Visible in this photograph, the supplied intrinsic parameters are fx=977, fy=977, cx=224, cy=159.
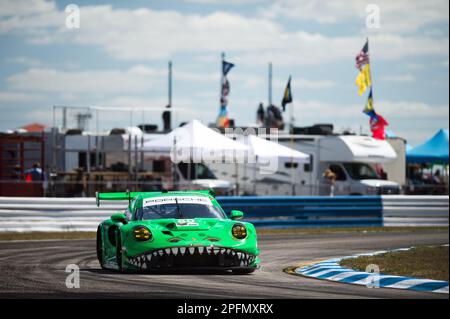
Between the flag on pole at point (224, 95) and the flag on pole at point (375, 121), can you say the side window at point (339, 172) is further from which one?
the flag on pole at point (224, 95)

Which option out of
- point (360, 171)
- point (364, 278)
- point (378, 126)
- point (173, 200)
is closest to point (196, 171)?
point (360, 171)

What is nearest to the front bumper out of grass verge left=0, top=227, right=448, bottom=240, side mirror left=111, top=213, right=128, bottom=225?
side mirror left=111, top=213, right=128, bottom=225

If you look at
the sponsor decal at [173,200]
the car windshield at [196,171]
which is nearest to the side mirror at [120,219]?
the sponsor decal at [173,200]

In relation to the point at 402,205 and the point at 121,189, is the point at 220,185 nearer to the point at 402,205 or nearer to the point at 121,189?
the point at 121,189

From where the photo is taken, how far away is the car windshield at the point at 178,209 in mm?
12734

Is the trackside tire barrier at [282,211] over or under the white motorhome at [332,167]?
under

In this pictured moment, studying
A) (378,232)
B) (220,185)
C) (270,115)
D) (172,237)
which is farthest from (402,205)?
(270,115)

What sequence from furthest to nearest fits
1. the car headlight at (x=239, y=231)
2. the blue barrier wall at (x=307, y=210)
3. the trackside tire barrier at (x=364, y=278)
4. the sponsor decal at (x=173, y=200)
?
the blue barrier wall at (x=307, y=210) < the sponsor decal at (x=173, y=200) < the car headlight at (x=239, y=231) < the trackside tire barrier at (x=364, y=278)

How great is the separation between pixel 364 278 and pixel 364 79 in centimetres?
2527

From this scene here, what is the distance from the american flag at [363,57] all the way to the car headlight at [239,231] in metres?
24.8

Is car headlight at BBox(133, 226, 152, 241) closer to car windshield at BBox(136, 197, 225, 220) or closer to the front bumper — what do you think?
the front bumper

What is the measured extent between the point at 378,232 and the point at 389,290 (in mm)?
14043

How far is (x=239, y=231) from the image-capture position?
39.9 feet
